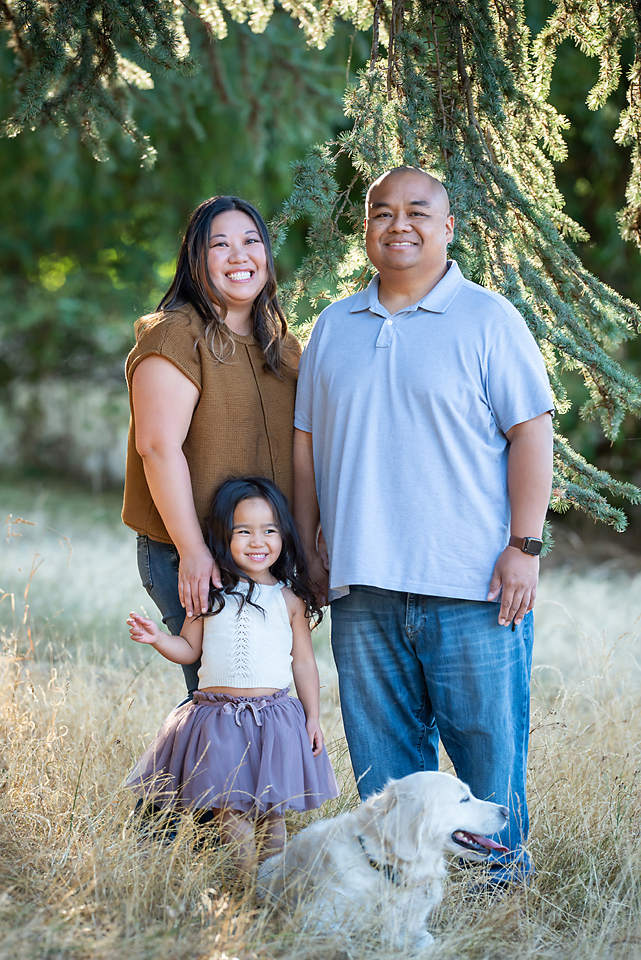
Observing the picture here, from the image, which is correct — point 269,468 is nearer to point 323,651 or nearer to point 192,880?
point 192,880

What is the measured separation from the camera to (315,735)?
282 cm

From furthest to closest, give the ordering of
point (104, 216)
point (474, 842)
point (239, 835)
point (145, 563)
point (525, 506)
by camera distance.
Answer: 1. point (104, 216)
2. point (145, 563)
3. point (239, 835)
4. point (525, 506)
5. point (474, 842)

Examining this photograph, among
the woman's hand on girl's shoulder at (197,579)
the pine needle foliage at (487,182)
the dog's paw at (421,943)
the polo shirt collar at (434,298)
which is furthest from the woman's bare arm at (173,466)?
the dog's paw at (421,943)

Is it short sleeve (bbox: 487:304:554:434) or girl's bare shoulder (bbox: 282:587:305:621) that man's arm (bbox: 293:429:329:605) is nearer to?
girl's bare shoulder (bbox: 282:587:305:621)

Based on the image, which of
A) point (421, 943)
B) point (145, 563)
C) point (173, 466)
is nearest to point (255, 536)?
point (173, 466)

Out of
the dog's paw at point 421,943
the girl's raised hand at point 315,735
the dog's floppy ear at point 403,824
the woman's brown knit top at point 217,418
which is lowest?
the dog's paw at point 421,943

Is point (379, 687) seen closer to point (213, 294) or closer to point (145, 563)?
point (145, 563)

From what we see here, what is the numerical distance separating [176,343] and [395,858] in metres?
1.64

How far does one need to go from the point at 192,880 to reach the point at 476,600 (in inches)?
45.6

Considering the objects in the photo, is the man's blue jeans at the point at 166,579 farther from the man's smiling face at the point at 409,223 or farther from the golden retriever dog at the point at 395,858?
the man's smiling face at the point at 409,223

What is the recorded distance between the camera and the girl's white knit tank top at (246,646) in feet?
8.89

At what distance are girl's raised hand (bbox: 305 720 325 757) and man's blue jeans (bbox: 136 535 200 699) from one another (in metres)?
0.40

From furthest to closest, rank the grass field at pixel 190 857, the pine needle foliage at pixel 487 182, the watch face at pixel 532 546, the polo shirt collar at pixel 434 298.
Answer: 1. the pine needle foliage at pixel 487 182
2. the polo shirt collar at pixel 434 298
3. the watch face at pixel 532 546
4. the grass field at pixel 190 857

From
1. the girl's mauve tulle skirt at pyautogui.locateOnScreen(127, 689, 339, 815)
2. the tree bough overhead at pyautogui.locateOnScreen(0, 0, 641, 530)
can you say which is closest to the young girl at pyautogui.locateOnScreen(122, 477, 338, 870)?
the girl's mauve tulle skirt at pyautogui.locateOnScreen(127, 689, 339, 815)
